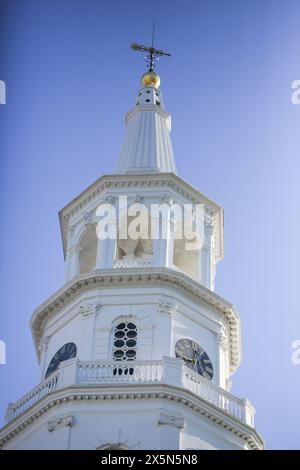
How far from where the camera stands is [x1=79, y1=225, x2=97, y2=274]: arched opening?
5138cm

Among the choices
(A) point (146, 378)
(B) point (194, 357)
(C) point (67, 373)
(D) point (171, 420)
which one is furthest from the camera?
(B) point (194, 357)

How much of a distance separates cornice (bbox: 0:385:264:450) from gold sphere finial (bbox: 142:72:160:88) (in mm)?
21326

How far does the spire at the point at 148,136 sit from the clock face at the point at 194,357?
9.36 meters

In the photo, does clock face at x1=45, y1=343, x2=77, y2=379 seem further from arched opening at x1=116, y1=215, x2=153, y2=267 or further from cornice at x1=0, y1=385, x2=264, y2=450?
arched opening at x1=116, y1=215, x2=153, y2=267

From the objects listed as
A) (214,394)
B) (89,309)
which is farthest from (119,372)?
(89,309)

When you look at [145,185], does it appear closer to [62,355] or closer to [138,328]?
[138,328]

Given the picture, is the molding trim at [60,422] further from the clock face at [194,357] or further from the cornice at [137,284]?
the cornice at [137,284]

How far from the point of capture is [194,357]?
46.1 metres

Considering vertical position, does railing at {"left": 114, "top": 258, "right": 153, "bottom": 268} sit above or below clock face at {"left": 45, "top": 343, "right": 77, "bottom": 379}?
above

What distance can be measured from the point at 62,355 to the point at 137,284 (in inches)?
153

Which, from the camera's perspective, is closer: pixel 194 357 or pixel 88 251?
pixel 194 357

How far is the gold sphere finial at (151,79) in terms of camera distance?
60.0 m

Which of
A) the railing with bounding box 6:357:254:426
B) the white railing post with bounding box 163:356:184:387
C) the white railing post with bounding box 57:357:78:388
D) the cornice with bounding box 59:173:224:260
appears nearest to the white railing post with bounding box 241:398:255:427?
the railing with bounding box 6:357:254:426
